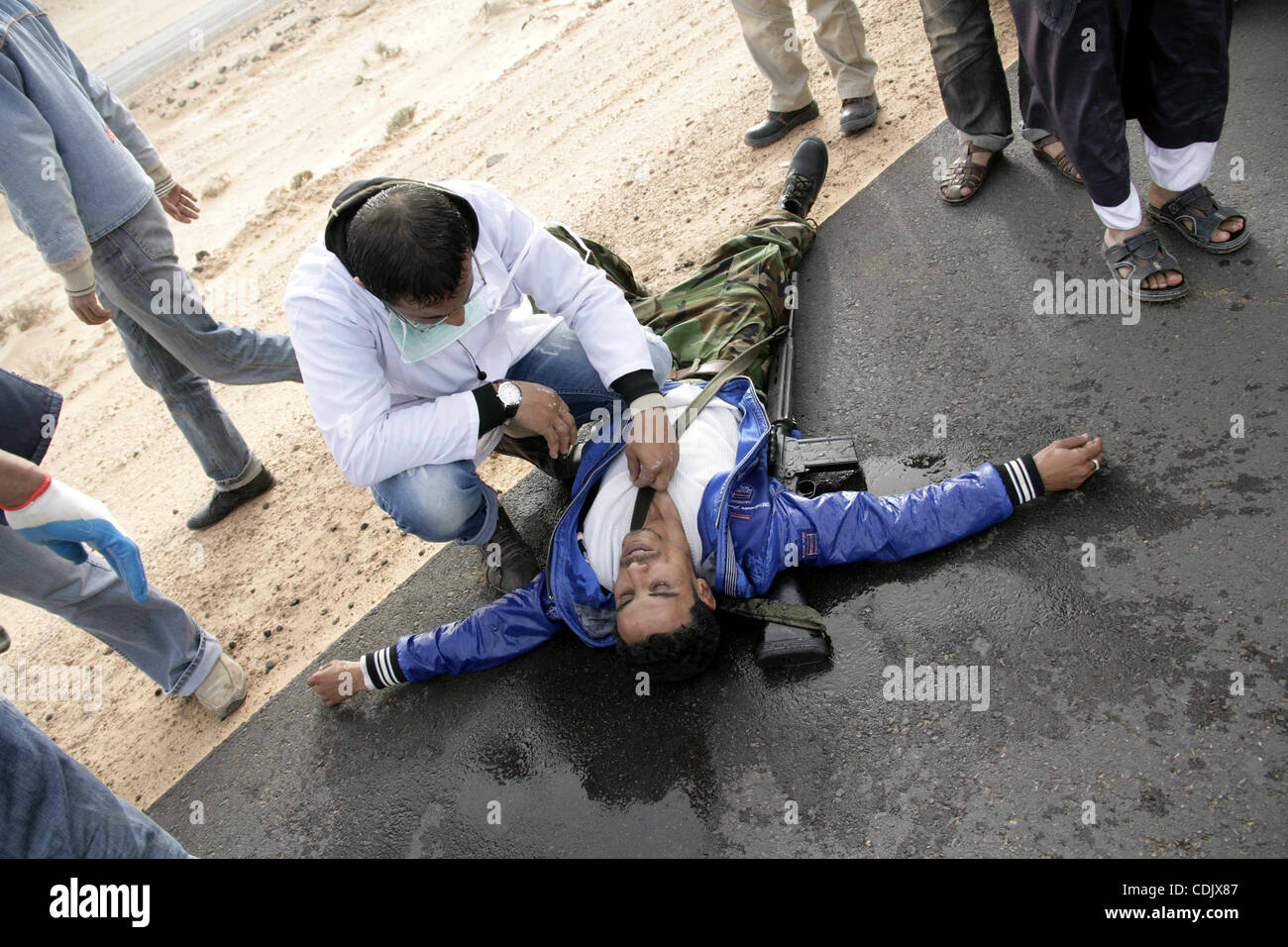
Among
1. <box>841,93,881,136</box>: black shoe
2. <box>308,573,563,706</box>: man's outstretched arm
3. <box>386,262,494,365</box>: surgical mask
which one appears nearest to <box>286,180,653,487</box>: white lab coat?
<box>386,262,494,365</box>: surgical mask

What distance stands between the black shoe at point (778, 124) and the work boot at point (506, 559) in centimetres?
318

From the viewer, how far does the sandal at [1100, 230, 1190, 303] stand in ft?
10.8

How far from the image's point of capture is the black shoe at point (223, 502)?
4406 mm

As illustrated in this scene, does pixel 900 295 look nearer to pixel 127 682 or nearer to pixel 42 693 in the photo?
pixel 127 682

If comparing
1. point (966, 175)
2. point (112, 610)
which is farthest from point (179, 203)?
point (966, 175)

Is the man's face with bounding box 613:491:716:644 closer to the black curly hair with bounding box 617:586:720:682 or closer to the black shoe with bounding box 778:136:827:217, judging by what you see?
the black curly hair with bounding box 617:586:720:682

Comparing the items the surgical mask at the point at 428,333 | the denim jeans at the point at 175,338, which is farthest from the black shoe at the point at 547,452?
the denim jeans at the point at 175,338

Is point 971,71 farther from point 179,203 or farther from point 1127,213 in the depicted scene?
point 179,203

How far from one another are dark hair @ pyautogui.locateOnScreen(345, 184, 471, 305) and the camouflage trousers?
1101 millimetres

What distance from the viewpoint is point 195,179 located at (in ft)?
36.1

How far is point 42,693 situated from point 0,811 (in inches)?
104

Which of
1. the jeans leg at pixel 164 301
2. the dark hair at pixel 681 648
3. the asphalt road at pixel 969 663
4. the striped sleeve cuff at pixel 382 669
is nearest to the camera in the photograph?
the asphalt road at pixel 969 663

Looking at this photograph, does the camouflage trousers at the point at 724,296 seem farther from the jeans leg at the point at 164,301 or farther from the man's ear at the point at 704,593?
A: the jeans leg at the point at 164,301

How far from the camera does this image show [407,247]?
2.40 m
